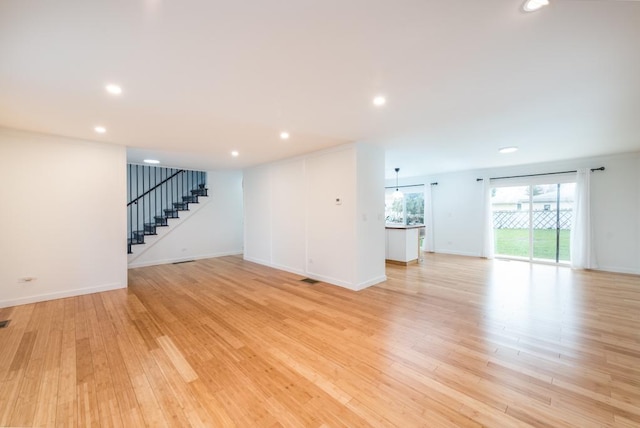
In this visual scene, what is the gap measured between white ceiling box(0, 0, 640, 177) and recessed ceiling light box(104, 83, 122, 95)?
0.06 meters

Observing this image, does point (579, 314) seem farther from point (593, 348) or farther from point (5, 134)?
point (5, 134)

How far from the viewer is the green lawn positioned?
6434mm

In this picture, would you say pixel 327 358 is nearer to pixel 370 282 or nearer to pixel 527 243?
pixel 370 282

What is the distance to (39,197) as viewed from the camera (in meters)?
3.99

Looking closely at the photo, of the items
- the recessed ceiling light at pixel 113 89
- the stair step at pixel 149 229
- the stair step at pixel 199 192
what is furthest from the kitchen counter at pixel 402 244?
the stair step at pixel 149 229

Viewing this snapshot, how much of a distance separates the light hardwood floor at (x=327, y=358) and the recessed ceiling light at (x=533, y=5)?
2649mm

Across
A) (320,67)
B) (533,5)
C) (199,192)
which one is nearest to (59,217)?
(199,192)

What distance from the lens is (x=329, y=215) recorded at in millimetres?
4938

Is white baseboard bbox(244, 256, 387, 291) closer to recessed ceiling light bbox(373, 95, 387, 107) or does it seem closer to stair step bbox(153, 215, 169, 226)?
recessed ceiling light bbox(373, 95, 387, 107)

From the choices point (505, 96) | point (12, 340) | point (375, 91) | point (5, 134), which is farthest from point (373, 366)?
point (5, 134)

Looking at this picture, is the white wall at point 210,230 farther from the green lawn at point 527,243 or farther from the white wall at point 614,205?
the white wall at point 614,205

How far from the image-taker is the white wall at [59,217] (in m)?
3.81

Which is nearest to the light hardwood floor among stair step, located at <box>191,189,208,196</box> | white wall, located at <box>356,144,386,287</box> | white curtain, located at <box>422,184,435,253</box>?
white wall, located at <box>356,144,386,287</box>

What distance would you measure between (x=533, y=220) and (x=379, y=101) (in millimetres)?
6676
